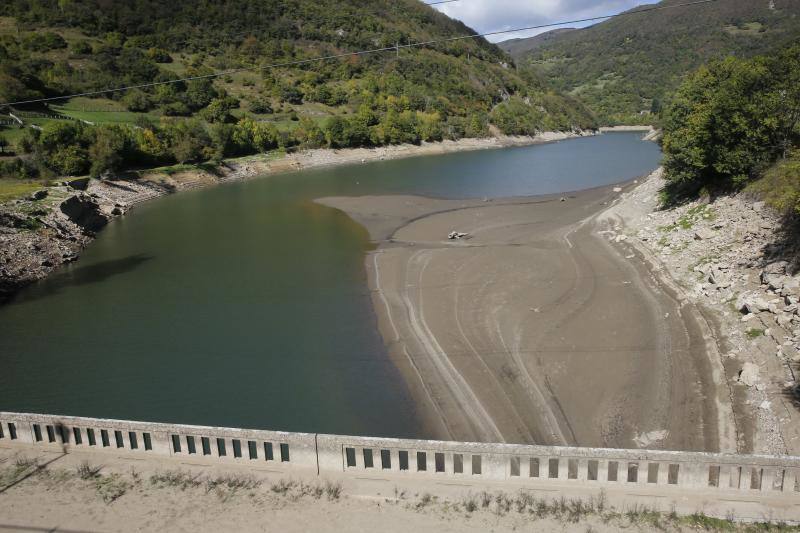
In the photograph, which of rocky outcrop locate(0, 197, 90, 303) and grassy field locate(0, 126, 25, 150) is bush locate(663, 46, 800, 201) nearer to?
rocky outcrop locate(0, 197, 90, 303)

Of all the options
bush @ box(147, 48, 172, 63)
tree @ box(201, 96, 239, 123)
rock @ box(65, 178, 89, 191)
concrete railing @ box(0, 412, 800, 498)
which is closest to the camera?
concrete railing @ box(0, 412, 800, 498)

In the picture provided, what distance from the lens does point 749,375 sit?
14672 mm

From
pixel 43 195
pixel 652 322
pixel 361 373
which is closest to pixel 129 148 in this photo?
pixel 43 195

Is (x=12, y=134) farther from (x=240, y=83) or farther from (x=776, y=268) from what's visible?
(x=776, y=268)

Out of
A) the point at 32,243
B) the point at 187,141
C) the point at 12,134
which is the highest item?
the point at 12,134

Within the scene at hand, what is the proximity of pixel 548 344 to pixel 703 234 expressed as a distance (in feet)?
41.6

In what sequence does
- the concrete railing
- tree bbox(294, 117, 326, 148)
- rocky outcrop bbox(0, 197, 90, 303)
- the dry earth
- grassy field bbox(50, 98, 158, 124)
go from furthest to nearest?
1. tree bbox(294, 117, 326, 148)
2. grassy field bbox(50, 98, 158, 124)
3. rocky outcrop bbox(0, 197, 90, 303)
4. the concrete railing
5. the dry earth

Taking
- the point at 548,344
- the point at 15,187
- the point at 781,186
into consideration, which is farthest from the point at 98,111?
the point at 781,186

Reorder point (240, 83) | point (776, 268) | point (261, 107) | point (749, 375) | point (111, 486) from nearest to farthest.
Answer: point (111, 486) < point (749, 375) < point (776, 268) < point (261, 107) < point (240, 83)

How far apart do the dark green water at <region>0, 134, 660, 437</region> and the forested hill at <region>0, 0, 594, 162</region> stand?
54.9m

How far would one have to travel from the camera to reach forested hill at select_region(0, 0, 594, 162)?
3701 inches

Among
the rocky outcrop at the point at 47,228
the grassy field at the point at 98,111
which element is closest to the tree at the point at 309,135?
the grassy field at the point at 98,111

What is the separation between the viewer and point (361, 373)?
18.4 meters

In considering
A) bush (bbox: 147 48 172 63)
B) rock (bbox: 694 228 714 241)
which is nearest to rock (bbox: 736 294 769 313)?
rock (bbox: 694 228 714 241)
